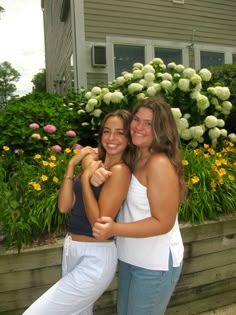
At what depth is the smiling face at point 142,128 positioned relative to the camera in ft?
6.23

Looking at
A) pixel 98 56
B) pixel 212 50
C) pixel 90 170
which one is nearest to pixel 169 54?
pixel 212 50

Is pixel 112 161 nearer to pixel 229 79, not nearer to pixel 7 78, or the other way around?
pixel 229 79

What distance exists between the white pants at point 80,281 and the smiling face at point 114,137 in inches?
19.0

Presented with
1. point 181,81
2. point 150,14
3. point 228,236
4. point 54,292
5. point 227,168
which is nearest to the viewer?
point 54,292

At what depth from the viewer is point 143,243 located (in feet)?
6.34

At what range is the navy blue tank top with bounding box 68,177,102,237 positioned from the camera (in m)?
1.94

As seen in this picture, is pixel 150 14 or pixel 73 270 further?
pixel 150 14

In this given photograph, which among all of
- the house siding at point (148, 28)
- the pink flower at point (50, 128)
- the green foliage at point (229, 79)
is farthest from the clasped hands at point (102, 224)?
the house siding at point (148, 28)

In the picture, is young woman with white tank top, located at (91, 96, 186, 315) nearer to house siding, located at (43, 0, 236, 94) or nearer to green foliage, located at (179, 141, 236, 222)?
green foliage, located at (179, 141, 236, 222)

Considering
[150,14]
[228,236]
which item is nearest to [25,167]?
[228,236]

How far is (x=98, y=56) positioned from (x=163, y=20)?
1.92 meters

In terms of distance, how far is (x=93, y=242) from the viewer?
6.26 feet

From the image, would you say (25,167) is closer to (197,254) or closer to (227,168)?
(197,254)

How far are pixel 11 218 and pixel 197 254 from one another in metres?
1.49
